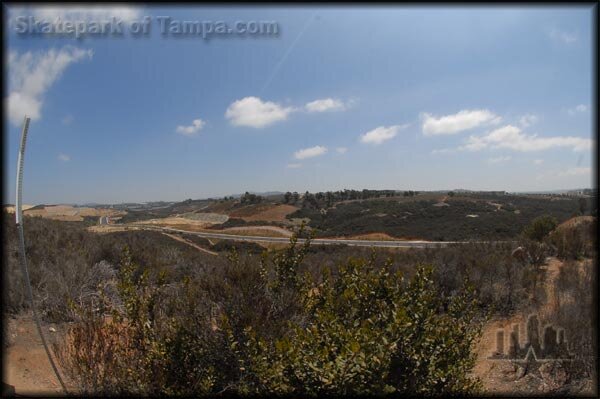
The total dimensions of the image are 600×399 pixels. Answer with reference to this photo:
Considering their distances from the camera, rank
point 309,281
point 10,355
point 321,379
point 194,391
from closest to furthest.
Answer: point 321,379 < point 194,391 < point 309,281 < point 10,355

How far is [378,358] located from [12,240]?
825 centimetres

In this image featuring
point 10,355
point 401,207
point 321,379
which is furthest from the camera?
point 401,207

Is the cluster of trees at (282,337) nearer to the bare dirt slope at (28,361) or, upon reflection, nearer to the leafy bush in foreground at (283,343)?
the leafy bush in foreground at (283,343)

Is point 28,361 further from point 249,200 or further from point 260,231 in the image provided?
point 249,200

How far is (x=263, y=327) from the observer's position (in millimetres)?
3250

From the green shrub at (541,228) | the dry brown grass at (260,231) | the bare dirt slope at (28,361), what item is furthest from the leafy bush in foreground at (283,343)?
the dry brown grass at (260,231)

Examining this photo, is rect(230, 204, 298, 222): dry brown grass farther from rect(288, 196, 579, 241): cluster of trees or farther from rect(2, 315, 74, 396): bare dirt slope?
rect(2, 315, 74, 396): bare dirt slope

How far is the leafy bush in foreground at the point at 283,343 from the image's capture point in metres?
2.32

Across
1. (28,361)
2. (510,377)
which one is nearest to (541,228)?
(510,377)

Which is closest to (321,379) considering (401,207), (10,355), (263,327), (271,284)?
(263,327)

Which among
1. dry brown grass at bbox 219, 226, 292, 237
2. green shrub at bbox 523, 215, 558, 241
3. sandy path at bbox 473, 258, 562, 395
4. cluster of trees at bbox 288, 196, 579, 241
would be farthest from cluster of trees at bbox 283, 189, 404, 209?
sandy path at bbox 473, 258, 562, 395

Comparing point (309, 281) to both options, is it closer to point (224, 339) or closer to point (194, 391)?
point (224, 339)

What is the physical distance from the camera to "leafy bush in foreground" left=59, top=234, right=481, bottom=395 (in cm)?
232

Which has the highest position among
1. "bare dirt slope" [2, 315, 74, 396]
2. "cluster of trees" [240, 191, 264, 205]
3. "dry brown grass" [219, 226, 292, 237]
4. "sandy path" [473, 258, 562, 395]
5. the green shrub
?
"cluster of trees" [240, 191, 264, 205]
